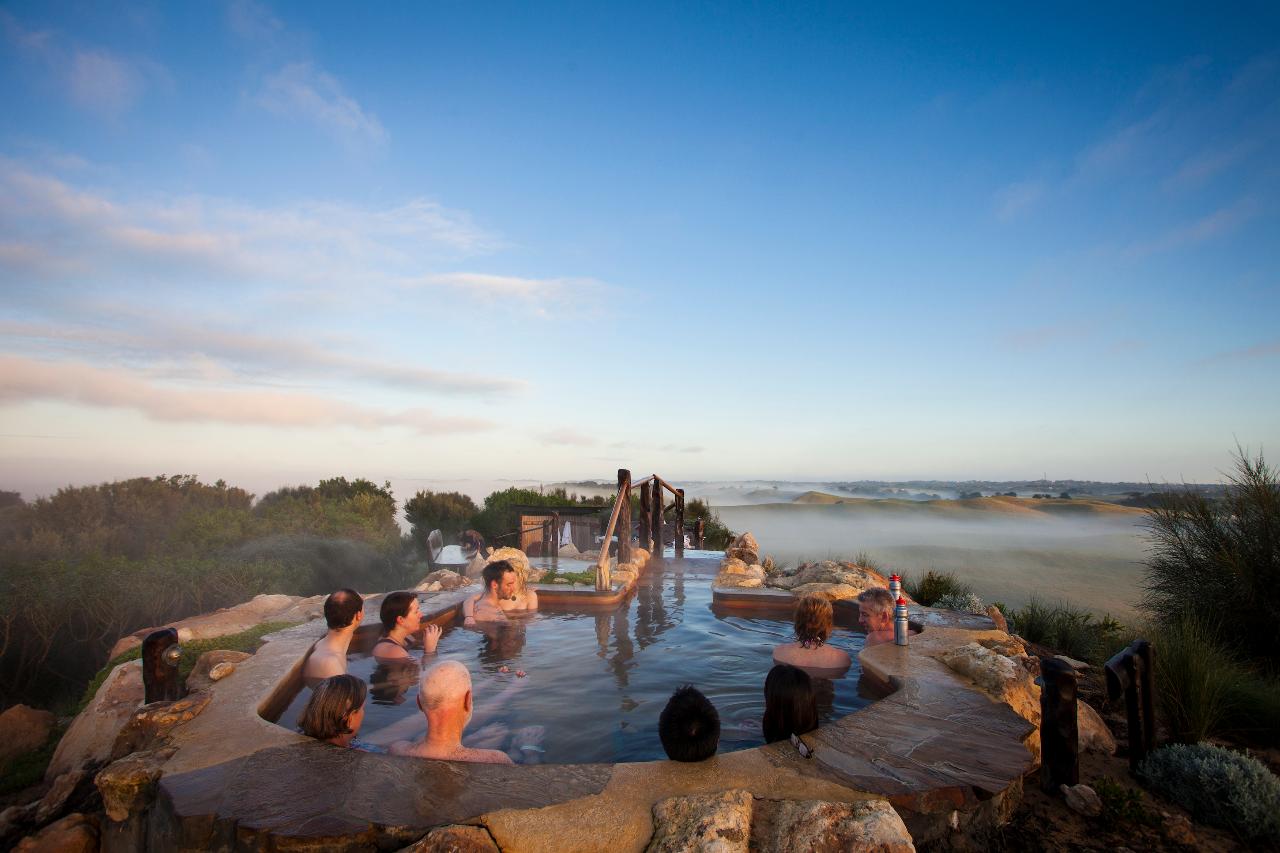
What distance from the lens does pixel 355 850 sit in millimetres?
2453

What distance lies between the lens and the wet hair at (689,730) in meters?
3.01

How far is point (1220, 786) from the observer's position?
3471 mm

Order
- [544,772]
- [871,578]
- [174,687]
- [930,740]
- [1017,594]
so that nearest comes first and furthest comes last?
[544,772], [930,740], [174,687], [871,578], [1017,594]

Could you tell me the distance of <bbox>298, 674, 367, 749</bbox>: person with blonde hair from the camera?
3.29 meters

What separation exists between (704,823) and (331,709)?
6.47ft

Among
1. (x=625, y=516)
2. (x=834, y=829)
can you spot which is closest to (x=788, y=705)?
(x=834, y=829)

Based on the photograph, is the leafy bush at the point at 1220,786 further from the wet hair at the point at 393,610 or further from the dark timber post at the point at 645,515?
the dark timber post at the point at 645,515

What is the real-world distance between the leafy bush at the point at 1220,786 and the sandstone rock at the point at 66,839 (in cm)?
571

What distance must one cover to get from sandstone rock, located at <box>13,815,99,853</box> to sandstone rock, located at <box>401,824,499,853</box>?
2082 millimetres

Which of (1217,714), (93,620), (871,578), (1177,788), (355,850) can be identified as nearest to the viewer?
(355,850)

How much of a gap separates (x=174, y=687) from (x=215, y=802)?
1792mm

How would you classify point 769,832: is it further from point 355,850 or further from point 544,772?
point 355,850

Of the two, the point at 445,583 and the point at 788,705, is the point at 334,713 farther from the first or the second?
the point at 445,583

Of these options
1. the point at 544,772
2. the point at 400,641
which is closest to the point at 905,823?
the point at 544,772
